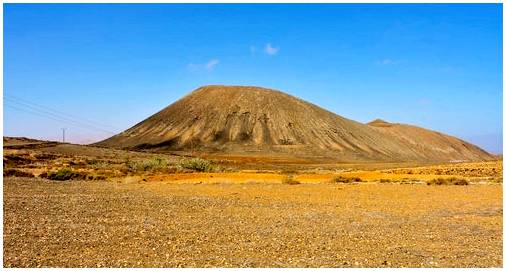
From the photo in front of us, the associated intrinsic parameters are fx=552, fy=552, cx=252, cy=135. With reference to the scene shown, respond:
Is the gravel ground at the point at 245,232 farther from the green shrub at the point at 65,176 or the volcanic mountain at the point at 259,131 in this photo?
the volcanic mountain at the point at 259,131

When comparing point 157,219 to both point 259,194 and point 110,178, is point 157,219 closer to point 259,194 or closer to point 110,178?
point 259,194

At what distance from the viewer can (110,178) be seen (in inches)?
1572

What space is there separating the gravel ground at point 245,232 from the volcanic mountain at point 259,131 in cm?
9759

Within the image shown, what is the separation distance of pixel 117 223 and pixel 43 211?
3.54 m

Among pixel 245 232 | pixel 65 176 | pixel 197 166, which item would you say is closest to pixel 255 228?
pixel 245 232

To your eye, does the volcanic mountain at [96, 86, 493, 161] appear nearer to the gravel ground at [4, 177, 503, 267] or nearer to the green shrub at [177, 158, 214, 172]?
the green shrub at [177, 158, 214, 172]

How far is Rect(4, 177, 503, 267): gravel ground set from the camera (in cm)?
971

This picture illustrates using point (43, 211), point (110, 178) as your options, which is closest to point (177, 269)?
point (43, 211)

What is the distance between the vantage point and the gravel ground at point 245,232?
9.71 m

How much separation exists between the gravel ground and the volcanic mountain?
320 ft

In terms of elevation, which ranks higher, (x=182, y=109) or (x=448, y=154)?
(x=182, y=109)

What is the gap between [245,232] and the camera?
13.1 meters

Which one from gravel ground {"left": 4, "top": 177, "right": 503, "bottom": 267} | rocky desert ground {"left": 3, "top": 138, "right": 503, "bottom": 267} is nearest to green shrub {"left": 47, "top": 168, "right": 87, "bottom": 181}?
rocky desert ground {"left": 3, "top": 138, "right": 503, "bottom": 267}

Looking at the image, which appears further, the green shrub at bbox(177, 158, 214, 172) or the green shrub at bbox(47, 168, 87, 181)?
the green shrub at bbox(177, 158, 214, 172)
